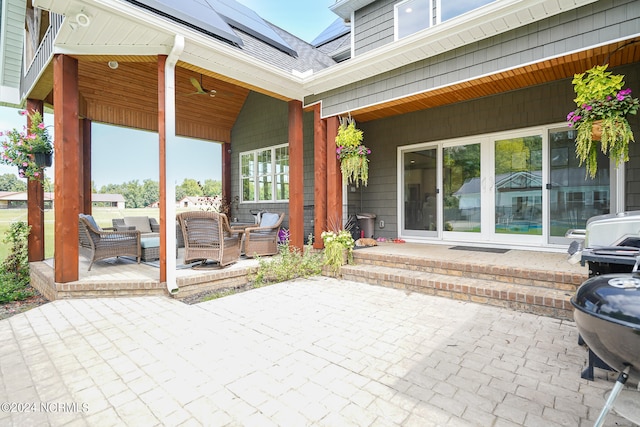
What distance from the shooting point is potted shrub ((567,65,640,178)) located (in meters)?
3.04

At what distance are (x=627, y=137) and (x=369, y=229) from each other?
169 inches

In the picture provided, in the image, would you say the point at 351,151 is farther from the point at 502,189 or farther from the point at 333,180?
the point at 502,189

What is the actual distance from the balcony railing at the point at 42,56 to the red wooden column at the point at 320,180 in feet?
12.0

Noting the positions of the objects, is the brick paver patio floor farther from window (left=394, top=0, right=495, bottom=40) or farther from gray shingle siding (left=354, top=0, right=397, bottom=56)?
gray shingle siding (left=354, top=0, right=397, bottom=56)

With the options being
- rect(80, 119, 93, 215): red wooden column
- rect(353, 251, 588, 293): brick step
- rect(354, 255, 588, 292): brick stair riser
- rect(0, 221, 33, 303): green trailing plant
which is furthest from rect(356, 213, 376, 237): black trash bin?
rect(0, 221, 33, 303): green trailing plant

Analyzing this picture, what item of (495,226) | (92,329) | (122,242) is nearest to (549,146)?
(495,226)

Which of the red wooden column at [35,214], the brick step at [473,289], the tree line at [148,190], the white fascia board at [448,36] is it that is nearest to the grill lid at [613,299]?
the brick step at [473,289]

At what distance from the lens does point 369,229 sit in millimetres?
6742

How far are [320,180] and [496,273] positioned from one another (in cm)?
305

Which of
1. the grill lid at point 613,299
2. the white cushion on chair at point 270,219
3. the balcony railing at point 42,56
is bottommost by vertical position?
the grill lid at point 613,299

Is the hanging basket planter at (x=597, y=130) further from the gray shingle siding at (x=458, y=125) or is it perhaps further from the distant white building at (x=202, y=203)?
the distant white building at (x=202, y=203)

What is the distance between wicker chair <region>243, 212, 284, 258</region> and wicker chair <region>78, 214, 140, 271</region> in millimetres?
1717

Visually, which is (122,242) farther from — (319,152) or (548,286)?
(548,286)

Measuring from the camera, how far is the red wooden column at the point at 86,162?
6297 millimetres
